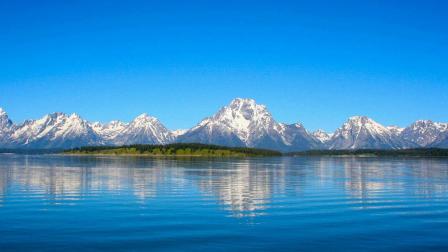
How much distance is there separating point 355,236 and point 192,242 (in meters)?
9.29

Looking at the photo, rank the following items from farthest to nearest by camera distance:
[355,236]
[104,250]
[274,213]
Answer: [274,213] < [355,236] < [104,250]

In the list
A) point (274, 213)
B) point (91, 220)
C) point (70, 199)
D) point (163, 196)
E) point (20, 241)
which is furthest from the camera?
point (163, 196)

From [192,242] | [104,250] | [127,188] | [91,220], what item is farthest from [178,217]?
[127,188]

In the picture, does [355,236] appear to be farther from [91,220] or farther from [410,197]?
[410,197]

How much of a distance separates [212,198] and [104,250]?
77.2ft

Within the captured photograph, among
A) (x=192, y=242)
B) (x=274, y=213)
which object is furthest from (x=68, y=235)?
(x=274, y=213)

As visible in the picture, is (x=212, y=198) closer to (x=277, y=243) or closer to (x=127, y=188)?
(x=127, y=188)

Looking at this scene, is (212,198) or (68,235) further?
(212,198)

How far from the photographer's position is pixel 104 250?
2592 cm

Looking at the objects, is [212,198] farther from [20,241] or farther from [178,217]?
[20,241]

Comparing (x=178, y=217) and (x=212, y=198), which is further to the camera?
(x=212, y=198)

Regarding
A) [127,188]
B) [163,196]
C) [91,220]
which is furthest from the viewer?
[127,188]

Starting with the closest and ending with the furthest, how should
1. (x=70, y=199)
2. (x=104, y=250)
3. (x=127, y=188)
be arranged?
(x=104, y=250) < (x=70, y=199) < (x=127, y=188)

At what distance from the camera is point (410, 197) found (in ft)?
173
